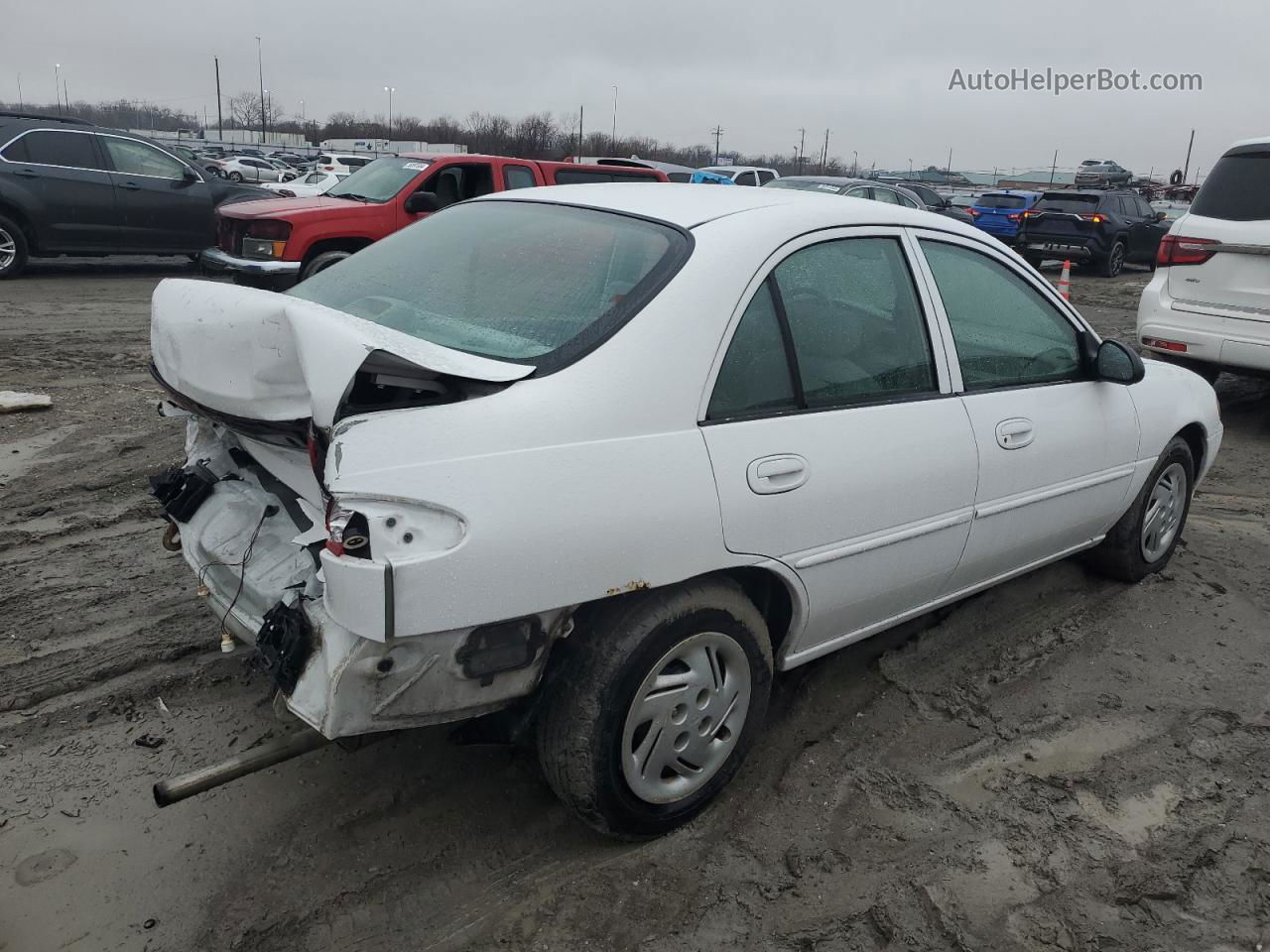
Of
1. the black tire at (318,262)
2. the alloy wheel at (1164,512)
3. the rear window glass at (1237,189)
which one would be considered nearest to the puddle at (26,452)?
the black tire at (318,262)

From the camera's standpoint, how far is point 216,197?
13.1 m

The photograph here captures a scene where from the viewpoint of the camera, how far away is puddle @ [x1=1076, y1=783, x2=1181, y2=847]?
298 cm

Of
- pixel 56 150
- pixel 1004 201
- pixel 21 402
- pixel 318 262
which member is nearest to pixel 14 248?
pixel 56 150

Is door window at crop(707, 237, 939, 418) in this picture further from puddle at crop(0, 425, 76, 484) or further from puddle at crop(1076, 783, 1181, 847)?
puddle at crop(0, 425, 76, 484)

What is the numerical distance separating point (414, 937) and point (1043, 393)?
9.06 feet

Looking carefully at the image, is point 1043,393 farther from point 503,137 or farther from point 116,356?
point 503,137

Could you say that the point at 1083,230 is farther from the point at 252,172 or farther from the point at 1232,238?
the point at 252,172

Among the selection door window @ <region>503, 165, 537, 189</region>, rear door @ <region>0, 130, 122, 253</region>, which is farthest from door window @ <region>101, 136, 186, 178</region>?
door window @ <region>503, 165, 537, 189</region>

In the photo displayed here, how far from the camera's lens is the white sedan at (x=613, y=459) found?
89.2 inches

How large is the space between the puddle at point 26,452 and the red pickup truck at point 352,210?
3.76 meters

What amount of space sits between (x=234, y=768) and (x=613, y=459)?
1.21 m

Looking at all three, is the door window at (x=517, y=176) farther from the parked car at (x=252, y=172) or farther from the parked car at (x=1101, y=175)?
the parked car at (x=1101, y=175)

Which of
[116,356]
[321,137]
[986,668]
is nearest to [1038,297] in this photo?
[986,668]

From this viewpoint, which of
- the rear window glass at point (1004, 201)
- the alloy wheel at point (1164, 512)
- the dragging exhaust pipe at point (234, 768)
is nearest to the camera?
the dragging exhaust pipe at point (234, 768)
